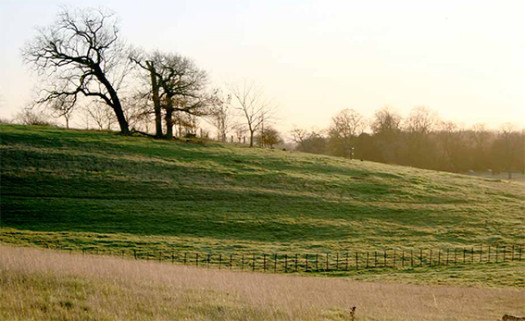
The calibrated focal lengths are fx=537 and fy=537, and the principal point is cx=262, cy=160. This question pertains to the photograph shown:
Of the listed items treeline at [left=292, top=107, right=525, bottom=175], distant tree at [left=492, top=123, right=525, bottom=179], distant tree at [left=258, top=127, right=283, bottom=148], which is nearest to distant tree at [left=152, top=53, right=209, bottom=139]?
distant tree at [left=258, top=127, right=283, bottom=148]

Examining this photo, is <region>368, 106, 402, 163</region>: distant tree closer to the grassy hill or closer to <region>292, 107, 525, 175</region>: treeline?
<region>292, 107, 525, 175</region>: treeline

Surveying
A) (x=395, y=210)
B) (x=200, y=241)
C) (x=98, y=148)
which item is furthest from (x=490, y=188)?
(x=98, y=148)

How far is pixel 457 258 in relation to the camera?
3039 cm

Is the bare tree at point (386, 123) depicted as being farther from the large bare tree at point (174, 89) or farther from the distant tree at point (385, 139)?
the large bare tree at point (174, 89)

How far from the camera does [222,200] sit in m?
43.6

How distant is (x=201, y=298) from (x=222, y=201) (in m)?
29.4

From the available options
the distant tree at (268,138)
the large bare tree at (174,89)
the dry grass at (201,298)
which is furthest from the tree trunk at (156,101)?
the dry grass at (201,298)

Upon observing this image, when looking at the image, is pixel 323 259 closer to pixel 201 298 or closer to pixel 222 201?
pixel 222 201

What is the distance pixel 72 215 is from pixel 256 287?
75.9ft

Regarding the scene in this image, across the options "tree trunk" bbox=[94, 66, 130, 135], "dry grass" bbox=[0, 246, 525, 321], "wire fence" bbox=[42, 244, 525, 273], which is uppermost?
"tree trunk" bbox=[94, 66, 130, 135]

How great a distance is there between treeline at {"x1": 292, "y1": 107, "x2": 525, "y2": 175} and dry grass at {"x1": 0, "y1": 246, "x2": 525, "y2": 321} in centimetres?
7747

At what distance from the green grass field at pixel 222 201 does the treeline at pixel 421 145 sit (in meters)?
41.7

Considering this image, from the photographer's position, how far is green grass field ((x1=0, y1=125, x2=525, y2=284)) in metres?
34.1

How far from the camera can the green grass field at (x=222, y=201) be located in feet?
112
